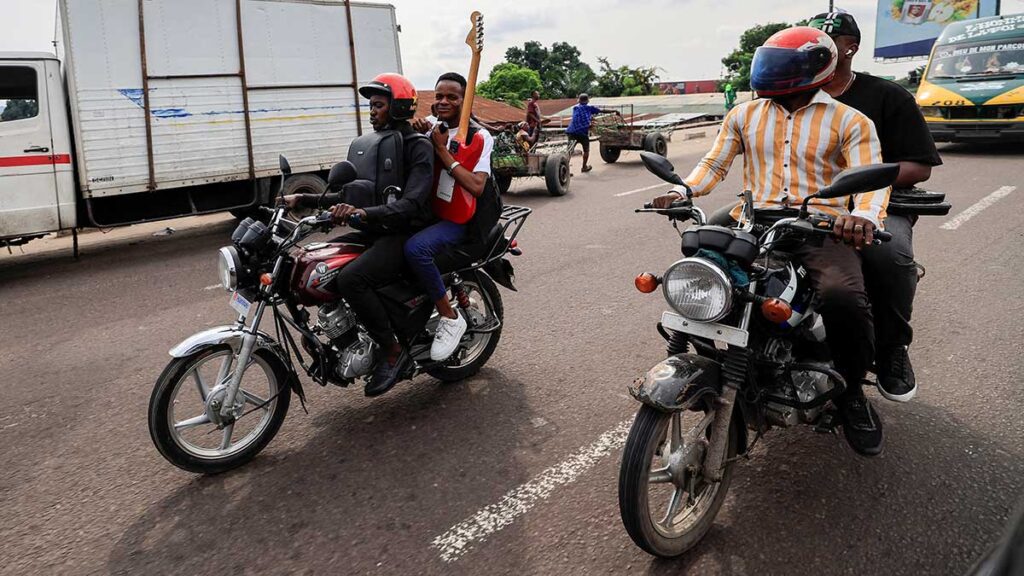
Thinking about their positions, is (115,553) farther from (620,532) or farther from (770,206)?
(770,206)

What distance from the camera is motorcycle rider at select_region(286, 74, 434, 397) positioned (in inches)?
141

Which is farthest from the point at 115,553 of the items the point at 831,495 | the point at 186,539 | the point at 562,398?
the point at 831,495

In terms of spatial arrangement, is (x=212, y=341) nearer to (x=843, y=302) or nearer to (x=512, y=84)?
(x=843, y=302)

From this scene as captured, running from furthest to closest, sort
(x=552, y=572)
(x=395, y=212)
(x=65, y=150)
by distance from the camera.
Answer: (x=65, y=150) → (x=395, y=212) → (x=552, y=572)

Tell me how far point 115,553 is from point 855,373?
116 inches

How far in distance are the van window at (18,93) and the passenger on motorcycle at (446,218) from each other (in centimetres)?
609

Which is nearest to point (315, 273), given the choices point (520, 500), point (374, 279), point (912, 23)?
point (374, 279)

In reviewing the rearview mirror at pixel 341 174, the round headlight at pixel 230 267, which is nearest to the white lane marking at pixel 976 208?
the rearview mirror at pixel 341 174

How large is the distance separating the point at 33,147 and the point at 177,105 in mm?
1619

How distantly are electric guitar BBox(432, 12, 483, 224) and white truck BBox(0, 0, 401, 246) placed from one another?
6.08 meters

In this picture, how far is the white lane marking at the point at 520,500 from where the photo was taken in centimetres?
280

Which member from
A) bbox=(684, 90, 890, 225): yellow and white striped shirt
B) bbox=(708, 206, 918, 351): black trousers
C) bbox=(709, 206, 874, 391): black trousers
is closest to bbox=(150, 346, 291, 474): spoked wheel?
bbox=(684, 90, 890, 225): yellow and white striped shirt

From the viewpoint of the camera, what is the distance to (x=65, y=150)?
8078 mm

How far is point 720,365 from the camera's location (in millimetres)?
2691
